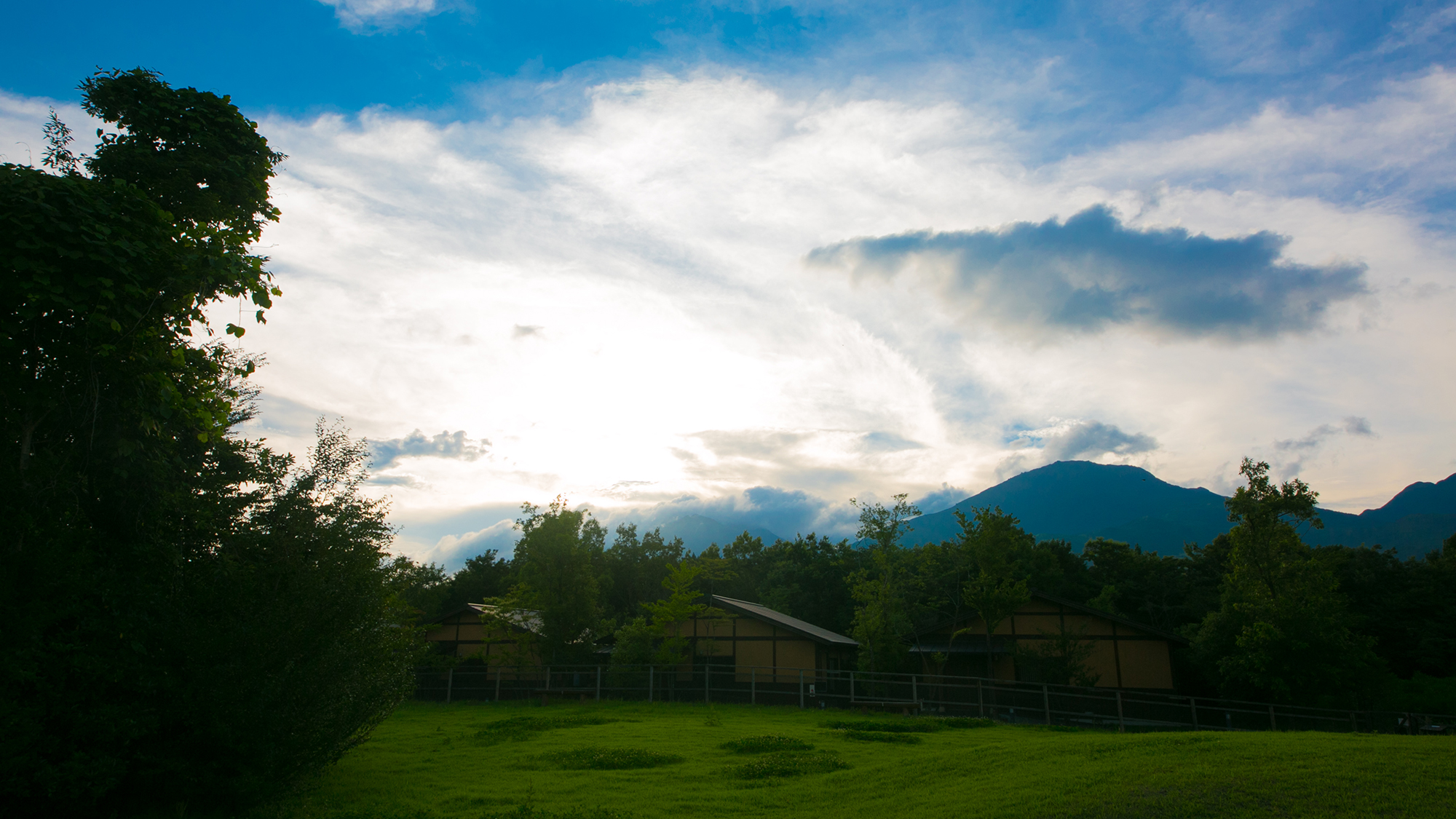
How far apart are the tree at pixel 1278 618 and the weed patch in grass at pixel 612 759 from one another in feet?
70.6

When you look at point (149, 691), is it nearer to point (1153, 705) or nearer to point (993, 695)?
point (993, 695)

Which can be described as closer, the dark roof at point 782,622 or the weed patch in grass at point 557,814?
the weed patch in grass at point 557,814

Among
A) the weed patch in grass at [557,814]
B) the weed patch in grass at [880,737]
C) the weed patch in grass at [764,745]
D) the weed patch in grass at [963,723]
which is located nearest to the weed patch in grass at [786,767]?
the weed patch in grass at [764,745]

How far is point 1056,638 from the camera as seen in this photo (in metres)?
28.2

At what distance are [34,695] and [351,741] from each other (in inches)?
176

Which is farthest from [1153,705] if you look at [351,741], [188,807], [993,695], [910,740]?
[188,807]

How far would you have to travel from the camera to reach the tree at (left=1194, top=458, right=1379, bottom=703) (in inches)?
955

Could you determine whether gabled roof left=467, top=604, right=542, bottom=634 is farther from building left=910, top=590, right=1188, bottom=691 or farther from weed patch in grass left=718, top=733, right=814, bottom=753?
weed patch in grass left=718, top=733, right=814, bottom=753

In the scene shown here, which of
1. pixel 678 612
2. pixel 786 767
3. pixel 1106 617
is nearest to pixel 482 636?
pixel 678 612

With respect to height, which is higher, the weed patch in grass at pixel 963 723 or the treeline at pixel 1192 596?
the treeline at pixel 1192 596

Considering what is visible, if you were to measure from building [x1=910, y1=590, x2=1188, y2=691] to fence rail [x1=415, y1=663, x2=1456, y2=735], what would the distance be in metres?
1.27

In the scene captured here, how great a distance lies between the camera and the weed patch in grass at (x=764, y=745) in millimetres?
15656

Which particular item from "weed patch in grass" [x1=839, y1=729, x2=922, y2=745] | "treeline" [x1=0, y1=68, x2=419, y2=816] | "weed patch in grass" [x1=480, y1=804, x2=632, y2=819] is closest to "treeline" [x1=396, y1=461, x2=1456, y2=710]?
"weed patch in grass" [x1=839, y1=729, x2=922, y2=745]

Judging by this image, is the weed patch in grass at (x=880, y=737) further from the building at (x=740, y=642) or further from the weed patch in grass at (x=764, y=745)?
the building at (x=740, y=642)
